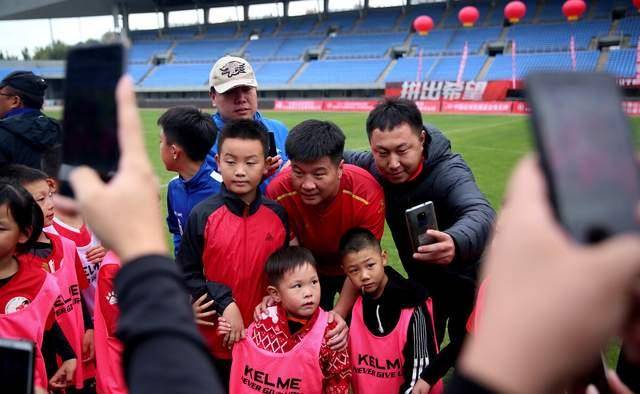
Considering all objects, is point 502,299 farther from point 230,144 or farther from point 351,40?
point 351,40

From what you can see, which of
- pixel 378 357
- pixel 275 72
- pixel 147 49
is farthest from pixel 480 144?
pixel 147 49

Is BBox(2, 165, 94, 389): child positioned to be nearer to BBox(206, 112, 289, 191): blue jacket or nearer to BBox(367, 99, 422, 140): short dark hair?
BBox(206, 112, 289, 191): blue jacket

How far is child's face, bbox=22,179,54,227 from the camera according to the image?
2.76m

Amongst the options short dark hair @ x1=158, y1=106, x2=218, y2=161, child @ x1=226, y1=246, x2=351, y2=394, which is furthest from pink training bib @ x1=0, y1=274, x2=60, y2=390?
short dark hair @ x1=158, y1=106, x2=218, y2=161

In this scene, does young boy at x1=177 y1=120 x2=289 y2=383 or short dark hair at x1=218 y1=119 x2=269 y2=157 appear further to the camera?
short dark hair at x1=218 y1=119 x2=269 y2=157

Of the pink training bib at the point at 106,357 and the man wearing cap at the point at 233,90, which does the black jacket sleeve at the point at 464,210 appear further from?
the pink training bib at the point at 106,357

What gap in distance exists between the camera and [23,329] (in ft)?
7.06

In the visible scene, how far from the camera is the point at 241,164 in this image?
2.44m

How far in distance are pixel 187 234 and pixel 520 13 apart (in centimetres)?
1979

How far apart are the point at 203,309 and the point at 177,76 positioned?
3877 centimetres

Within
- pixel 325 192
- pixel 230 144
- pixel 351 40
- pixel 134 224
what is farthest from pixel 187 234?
pixel 351 40

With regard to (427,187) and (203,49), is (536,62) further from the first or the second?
(427,187)

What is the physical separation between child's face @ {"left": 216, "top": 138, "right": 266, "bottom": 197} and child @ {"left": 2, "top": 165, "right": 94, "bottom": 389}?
0.96 metres

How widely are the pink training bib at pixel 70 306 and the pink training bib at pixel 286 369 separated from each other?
863mm
